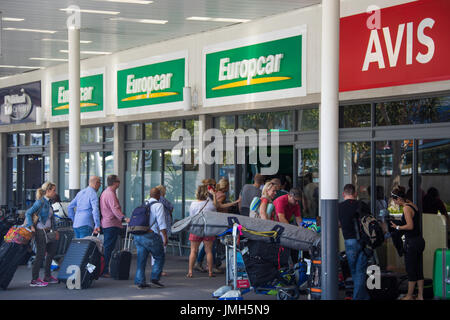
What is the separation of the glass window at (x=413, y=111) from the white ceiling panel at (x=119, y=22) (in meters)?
2.40

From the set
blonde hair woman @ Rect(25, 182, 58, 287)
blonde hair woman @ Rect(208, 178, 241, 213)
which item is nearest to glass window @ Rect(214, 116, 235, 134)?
blonde hair woman @ Rect(208, 178, 241, 213)

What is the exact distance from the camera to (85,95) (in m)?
19.8

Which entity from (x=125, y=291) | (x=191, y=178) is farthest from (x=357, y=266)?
(x=191, y=178)

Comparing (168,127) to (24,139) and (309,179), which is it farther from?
(24,139)

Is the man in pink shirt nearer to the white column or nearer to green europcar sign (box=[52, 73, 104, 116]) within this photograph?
the white column

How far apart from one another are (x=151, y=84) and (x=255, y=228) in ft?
25.9

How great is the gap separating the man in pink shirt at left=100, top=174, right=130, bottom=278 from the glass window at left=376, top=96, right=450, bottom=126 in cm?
488

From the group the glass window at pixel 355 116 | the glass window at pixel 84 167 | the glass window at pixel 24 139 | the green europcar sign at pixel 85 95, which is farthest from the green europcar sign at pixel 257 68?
the glass window at pixel 24 139

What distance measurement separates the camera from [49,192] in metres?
12.1

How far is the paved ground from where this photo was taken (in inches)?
422

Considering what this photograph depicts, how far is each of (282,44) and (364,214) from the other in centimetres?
472

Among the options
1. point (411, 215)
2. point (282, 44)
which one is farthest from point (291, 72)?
point (411, 215)

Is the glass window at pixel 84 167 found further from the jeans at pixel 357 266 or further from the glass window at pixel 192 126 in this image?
the jeans at pixel 357 266

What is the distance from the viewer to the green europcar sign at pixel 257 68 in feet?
44.3
